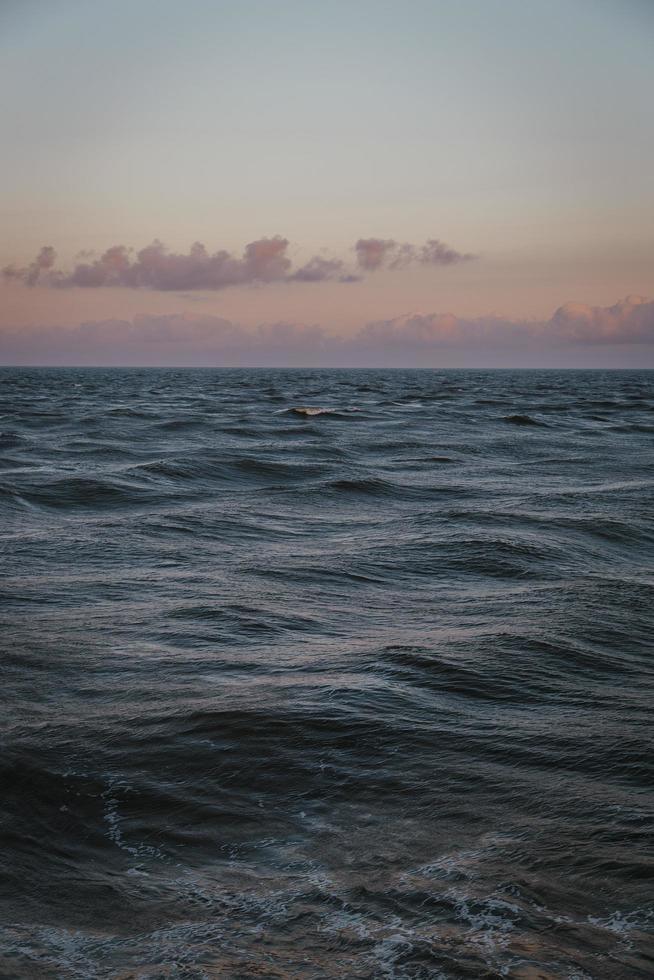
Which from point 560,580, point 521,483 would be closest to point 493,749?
point 560,580

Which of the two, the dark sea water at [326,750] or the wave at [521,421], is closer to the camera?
the dark sea water at [326,750]

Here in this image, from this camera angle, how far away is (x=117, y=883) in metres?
4.09

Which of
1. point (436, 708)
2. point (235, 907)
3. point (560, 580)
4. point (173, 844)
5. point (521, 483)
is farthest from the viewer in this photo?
point (521, 483)

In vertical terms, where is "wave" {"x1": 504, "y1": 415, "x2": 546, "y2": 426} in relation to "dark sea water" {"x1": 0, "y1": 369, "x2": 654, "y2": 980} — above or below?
above

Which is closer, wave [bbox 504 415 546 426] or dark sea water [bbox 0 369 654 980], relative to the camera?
dark sea water [bbox 0 369 654 980]

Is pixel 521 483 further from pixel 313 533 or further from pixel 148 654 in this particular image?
pixel 148 654

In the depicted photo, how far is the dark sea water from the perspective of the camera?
12.2 feet

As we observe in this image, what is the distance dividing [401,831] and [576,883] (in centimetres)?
90

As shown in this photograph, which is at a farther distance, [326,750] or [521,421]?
[521,421]

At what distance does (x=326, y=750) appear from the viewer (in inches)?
220

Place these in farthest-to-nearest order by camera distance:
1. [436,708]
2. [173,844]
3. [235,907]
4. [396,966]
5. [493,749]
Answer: [436,708]
[493,749]
[173,844]
[235,907]
[396,966]

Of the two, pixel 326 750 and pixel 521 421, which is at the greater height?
pixel 521 421

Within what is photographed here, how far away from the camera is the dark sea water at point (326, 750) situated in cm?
373

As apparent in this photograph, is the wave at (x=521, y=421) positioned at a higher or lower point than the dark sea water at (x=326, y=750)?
higher
